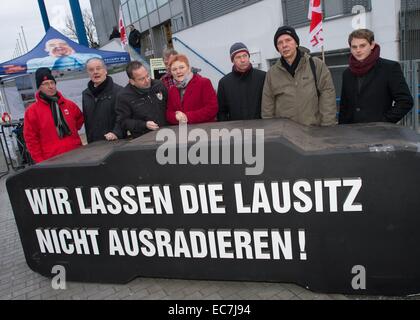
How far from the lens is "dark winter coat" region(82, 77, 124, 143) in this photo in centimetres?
390

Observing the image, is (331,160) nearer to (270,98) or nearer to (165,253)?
(270,98)

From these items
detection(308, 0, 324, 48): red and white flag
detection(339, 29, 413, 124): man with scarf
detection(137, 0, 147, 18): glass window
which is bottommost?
detection(339, 29, 413, 124): man with scarf

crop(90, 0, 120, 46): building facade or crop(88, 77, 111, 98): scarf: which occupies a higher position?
crop(90, 0, 120, 46): building facade

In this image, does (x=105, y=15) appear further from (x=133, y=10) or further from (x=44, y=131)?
(x=44, y=131)

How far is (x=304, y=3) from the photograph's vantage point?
8852mm

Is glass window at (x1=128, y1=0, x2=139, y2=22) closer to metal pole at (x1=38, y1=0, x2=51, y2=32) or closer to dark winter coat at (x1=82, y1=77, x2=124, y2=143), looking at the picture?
metal pole at (x1=38, y1=0, x2=51, y2=32)

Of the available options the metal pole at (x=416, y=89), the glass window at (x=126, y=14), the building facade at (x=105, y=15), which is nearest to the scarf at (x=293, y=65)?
the metal pole at (x=416, y=89)

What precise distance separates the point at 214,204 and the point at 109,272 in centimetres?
116

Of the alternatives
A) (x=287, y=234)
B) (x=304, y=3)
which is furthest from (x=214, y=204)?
(x=304, y=3)

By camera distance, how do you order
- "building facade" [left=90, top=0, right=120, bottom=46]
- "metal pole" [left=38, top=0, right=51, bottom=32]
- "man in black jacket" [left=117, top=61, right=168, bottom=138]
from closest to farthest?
"man in black jacket" [left=117, top=61, right=168, bottom=138]
"metal pole" [left=38, top=0, right=51, bottom=32]
"building facade" [left=90, top=0, right=120, bottom=46]

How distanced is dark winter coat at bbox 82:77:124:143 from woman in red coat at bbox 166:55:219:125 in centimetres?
67

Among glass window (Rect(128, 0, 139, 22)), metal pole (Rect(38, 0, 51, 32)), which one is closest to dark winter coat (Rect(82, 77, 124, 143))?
metal pole (Rect(38, 0, 51, 32))

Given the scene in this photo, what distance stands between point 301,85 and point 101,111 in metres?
2.05
